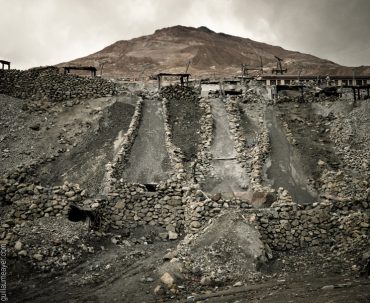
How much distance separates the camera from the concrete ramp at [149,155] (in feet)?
69.8

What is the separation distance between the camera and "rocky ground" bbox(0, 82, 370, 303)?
42.5 feet

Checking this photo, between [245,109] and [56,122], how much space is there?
14.3 metres

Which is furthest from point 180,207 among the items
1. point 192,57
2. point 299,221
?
point 192,57

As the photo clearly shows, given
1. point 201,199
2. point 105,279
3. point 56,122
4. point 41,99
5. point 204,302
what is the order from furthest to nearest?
point 41,99 < point 56,122 < point 201,199 < point 105,279 < point 204,302

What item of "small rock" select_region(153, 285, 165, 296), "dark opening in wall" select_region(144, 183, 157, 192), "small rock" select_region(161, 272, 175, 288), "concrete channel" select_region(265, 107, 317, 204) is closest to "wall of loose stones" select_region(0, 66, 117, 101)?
"dark opening in wall" select_region(144, 183, 157, 192)

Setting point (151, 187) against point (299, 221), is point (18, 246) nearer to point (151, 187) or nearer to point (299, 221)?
point (151, 187)

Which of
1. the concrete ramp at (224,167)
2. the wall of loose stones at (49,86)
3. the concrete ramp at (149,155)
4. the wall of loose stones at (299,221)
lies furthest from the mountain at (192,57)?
the wall of loose stones at (299,221)

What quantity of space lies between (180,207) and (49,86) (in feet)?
54.6

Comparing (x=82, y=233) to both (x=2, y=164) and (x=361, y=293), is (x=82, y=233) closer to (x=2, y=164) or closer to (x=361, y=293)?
(x=2, y=164)

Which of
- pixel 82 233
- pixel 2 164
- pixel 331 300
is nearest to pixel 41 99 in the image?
pixel 2 164

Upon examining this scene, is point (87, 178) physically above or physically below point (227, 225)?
above

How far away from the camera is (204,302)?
10.9 meters

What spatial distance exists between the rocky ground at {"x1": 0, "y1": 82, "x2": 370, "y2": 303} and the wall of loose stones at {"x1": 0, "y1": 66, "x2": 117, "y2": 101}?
42.7 inches

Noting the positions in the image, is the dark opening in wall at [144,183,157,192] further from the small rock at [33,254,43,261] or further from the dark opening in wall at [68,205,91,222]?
the small rock at [33,254,43,261]
